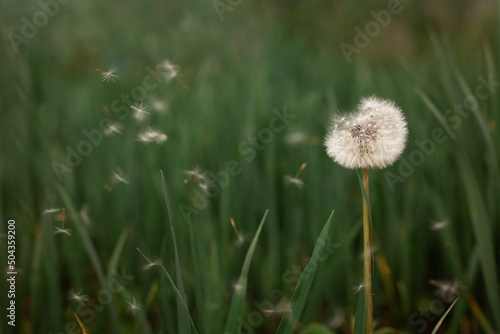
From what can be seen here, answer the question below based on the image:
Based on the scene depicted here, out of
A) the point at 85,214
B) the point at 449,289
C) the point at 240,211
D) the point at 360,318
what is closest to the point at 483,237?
the point at 449,289

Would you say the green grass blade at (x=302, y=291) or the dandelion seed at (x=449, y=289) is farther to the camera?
the dandelion seed at (x=449, y=289)

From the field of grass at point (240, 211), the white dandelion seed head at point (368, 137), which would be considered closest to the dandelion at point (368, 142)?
the white dandelion seed head at point (368, 137)

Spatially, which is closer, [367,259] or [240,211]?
[367,259]

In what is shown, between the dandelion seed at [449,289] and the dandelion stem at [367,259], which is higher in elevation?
the dandelion stem at [367,259]

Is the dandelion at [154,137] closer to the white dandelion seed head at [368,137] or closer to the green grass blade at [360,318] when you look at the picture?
the white dandelion seed head at [368,137]

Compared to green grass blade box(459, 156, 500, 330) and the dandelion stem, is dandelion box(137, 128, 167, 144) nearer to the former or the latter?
the dandelion stem

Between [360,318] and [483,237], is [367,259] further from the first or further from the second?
[483,237]
